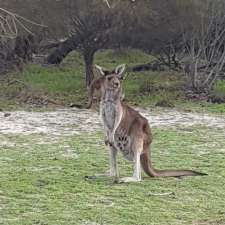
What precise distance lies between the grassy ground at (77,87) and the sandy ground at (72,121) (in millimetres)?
985

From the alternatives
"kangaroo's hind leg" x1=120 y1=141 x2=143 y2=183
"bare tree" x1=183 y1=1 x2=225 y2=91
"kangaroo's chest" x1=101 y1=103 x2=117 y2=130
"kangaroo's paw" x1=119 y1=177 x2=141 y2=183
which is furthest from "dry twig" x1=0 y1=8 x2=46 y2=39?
"bare tree" x1=183 y1=1 x2=225 y2=91

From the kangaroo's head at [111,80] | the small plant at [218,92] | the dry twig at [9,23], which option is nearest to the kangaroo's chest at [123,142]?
the kangaroo's head at [111,80]

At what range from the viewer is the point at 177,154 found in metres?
8.53

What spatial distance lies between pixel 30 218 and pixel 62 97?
9.39 metres

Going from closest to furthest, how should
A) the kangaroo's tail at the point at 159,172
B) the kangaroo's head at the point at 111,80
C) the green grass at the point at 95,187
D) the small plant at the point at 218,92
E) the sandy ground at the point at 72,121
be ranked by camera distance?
1. the green grass at the point at 95,187
2. the kangaroo's head at the point at 111,80
3. the kangaroo's tail at the point at 159,172
4. the sandy ground at the point at 72,121
5. the small plant at the point at 218,92

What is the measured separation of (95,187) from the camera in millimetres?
6414

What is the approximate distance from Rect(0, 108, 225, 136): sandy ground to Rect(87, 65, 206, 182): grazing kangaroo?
3297 millimetres

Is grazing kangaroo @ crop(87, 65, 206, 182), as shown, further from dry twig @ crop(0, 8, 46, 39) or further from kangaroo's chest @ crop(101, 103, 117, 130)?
dry twig @ crop(0, 8, 46, 39)

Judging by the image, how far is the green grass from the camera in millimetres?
5375

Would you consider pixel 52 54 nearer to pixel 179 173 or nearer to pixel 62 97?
pixel 62 97

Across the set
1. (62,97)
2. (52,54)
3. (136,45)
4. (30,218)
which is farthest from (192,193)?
(52,54)

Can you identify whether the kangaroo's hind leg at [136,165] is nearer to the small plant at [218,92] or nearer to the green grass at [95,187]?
the green grass at [95,187]

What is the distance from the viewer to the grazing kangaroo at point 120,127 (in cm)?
668

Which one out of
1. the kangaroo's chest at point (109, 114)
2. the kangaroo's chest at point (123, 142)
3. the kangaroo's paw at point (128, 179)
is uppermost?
the kangaroo's chest at point (109, 114)
